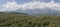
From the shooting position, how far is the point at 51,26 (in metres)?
14.4

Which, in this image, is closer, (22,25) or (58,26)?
(58,26)

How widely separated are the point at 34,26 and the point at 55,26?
7.39 feet

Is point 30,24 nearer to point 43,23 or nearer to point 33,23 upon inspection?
point 33,23

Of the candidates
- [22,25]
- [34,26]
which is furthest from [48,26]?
[22,25]

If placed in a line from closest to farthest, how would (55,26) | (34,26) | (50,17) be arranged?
(55,26)
(34,26)
(50,17)

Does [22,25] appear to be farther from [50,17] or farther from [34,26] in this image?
[50,17]

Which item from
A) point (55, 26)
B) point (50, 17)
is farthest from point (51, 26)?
point (50, 17)

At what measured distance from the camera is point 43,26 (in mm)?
15203

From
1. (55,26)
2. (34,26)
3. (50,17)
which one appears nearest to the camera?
(55,26)

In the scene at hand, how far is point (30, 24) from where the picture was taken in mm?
15789

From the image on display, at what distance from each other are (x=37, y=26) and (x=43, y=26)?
631mm

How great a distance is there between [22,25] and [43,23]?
231 cm

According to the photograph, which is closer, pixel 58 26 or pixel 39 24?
pixel 58 26

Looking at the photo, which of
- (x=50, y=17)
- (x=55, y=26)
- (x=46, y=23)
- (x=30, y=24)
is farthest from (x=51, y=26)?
(x=50, y=17)
